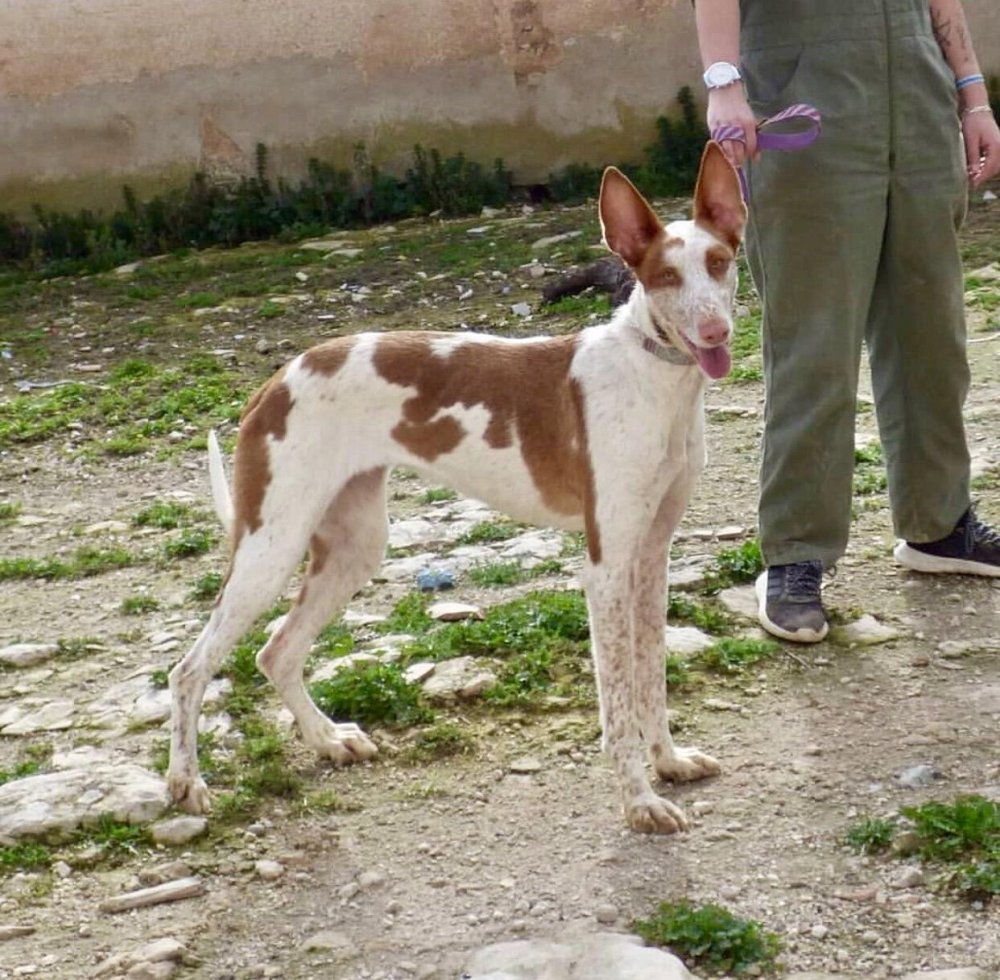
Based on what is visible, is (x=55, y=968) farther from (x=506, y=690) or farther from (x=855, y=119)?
(x=855, y=119)

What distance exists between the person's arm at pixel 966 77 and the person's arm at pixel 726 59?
67 centimetres

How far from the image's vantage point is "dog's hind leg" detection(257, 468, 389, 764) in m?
4.16

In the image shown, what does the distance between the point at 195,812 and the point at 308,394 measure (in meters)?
1.00

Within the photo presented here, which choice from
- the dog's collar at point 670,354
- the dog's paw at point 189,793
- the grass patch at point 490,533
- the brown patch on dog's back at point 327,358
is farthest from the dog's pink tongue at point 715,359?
the grass patch at point 490,533

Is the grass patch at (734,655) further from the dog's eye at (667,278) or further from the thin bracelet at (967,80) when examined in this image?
the thin bracelet at (967,80)

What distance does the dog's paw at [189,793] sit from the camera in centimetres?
389

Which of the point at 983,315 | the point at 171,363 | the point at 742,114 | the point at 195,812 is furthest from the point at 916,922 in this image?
the point at 171,363

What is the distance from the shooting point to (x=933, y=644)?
451 centimetres

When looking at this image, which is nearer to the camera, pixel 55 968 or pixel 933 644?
pixel 55 968

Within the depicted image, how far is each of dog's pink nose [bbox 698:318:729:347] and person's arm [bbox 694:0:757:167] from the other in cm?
60

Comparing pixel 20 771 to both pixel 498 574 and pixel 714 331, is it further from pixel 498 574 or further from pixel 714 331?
pixel 714 331

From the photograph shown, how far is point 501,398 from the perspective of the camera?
3963 mm

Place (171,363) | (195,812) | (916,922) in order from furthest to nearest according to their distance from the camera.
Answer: (171,363), (195,812), (916,922)

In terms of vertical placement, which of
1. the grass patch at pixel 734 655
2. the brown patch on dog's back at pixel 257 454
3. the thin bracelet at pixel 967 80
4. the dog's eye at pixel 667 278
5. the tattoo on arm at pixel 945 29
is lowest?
the grass patch at pixel 734 655
